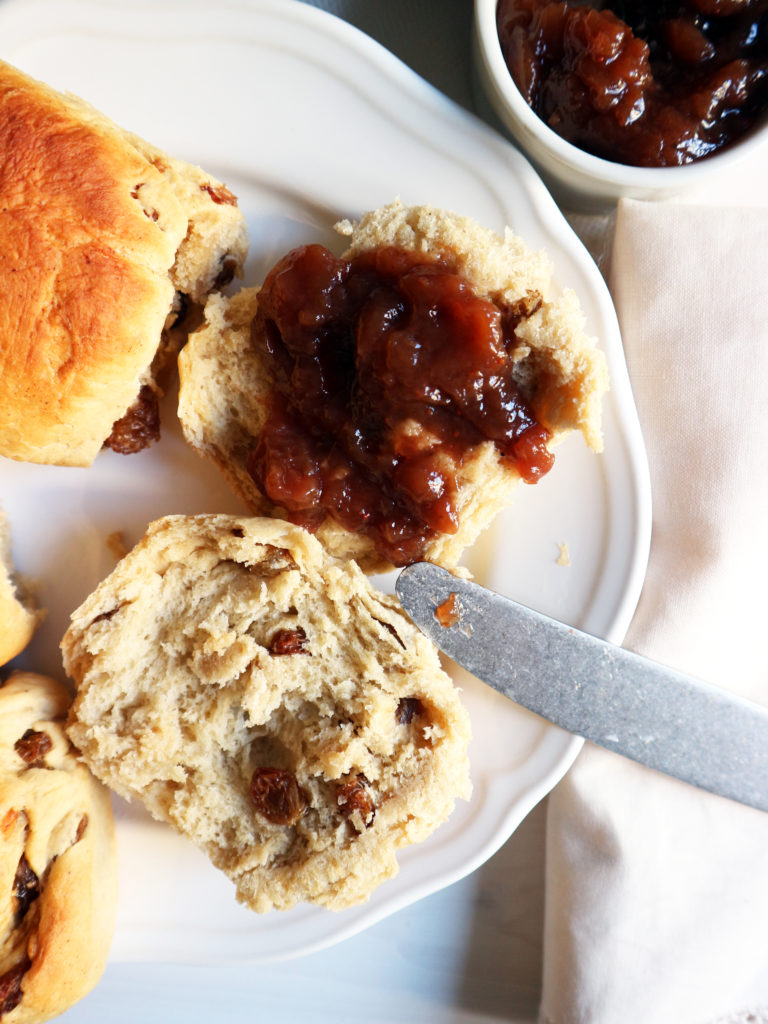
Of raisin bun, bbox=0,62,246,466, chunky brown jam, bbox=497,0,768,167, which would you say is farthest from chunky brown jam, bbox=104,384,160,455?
chunky brown jam, bbox=497,0,768,167

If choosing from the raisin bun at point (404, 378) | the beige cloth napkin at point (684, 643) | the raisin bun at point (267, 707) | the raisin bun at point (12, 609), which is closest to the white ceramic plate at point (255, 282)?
the raisin bun at point (12, 609)

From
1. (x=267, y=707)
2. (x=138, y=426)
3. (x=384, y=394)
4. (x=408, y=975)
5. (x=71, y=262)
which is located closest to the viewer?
(x=71, y=262)

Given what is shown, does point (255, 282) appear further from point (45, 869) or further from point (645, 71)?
point (45, 869)

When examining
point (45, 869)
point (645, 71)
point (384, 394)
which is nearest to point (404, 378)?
point (384, 394)

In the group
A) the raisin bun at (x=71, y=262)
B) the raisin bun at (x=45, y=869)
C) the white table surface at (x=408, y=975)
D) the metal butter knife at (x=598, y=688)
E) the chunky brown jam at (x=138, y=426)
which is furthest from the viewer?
the white table surface at (x=408, y=975)

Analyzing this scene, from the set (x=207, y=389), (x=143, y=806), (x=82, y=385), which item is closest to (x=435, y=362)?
(x=207, y=389)

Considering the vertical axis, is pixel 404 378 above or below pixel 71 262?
above

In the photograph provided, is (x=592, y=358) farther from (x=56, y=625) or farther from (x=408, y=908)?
(x=408, y=908)

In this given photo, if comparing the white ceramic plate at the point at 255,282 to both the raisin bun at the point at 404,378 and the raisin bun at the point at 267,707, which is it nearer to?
the raisin bun at the point at 404,378
